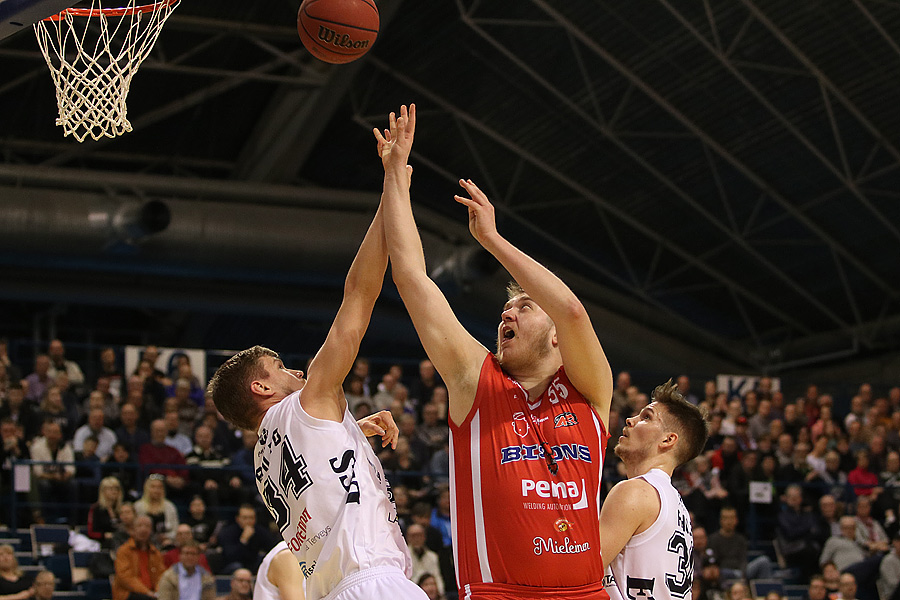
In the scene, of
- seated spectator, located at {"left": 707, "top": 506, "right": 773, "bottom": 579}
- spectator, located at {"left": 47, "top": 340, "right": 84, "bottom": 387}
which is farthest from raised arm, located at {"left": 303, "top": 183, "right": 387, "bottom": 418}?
spectator, located at {"left": 47, "top": 340, "right": 84, "bottom": 387}

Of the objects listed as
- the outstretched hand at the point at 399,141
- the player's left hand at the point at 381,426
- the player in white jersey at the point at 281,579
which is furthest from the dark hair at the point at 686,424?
the player in white jersey at the point at 281,579

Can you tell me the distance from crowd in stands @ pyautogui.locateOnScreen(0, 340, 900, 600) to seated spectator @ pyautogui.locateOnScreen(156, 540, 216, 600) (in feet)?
0.07

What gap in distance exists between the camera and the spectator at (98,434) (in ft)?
48.6

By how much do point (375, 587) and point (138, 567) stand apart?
8679mm

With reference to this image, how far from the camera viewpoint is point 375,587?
180 inches

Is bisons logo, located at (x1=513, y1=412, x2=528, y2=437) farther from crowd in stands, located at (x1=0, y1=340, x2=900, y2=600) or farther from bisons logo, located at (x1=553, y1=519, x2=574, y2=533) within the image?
crowd in stands, located at (x1=0, y1=340, x2=900, y2=600)

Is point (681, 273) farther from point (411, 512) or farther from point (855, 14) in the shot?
point (411, 512)

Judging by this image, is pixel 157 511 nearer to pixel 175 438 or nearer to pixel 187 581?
pixel 187 581

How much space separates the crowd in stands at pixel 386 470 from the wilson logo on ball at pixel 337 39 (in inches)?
268

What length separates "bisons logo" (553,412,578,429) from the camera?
14.9ft

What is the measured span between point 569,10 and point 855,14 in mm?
4316

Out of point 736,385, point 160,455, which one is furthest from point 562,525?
point 736,385

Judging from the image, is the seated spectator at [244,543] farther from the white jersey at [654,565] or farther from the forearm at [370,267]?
the forearm at [370,267]

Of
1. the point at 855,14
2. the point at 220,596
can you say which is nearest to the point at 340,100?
the point at 855,14
